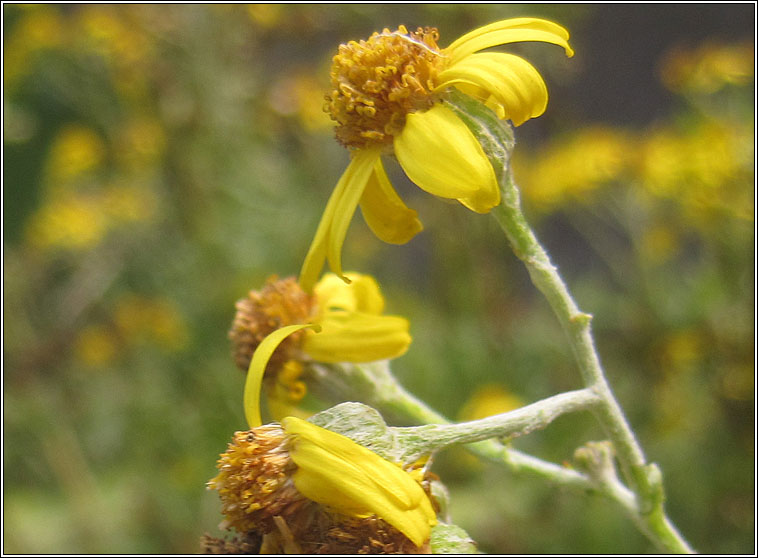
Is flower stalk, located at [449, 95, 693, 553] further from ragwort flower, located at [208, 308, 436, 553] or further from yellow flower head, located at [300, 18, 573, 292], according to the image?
ragwort flower, located at [208, 308, 436, 553]

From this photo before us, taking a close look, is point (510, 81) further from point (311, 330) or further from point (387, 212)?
point (311, 330)

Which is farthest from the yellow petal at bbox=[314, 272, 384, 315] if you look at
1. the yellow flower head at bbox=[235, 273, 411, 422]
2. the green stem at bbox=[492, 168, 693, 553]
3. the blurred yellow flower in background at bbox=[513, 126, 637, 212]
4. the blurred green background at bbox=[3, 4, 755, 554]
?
the blurred yellow flower in background at bbox=[513, 126, 637, 212]

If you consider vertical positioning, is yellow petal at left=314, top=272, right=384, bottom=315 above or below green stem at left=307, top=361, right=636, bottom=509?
above

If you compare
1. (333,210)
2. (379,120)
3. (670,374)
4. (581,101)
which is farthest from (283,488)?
(581,101)

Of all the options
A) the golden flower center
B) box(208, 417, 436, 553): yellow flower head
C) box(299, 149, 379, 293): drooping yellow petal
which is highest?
the golden flower center

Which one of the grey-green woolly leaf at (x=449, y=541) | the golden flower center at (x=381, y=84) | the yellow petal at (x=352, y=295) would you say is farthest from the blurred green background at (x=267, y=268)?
the golden flower center at (x=381, y=84)

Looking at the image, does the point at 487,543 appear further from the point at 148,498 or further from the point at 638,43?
the point at 638,43
